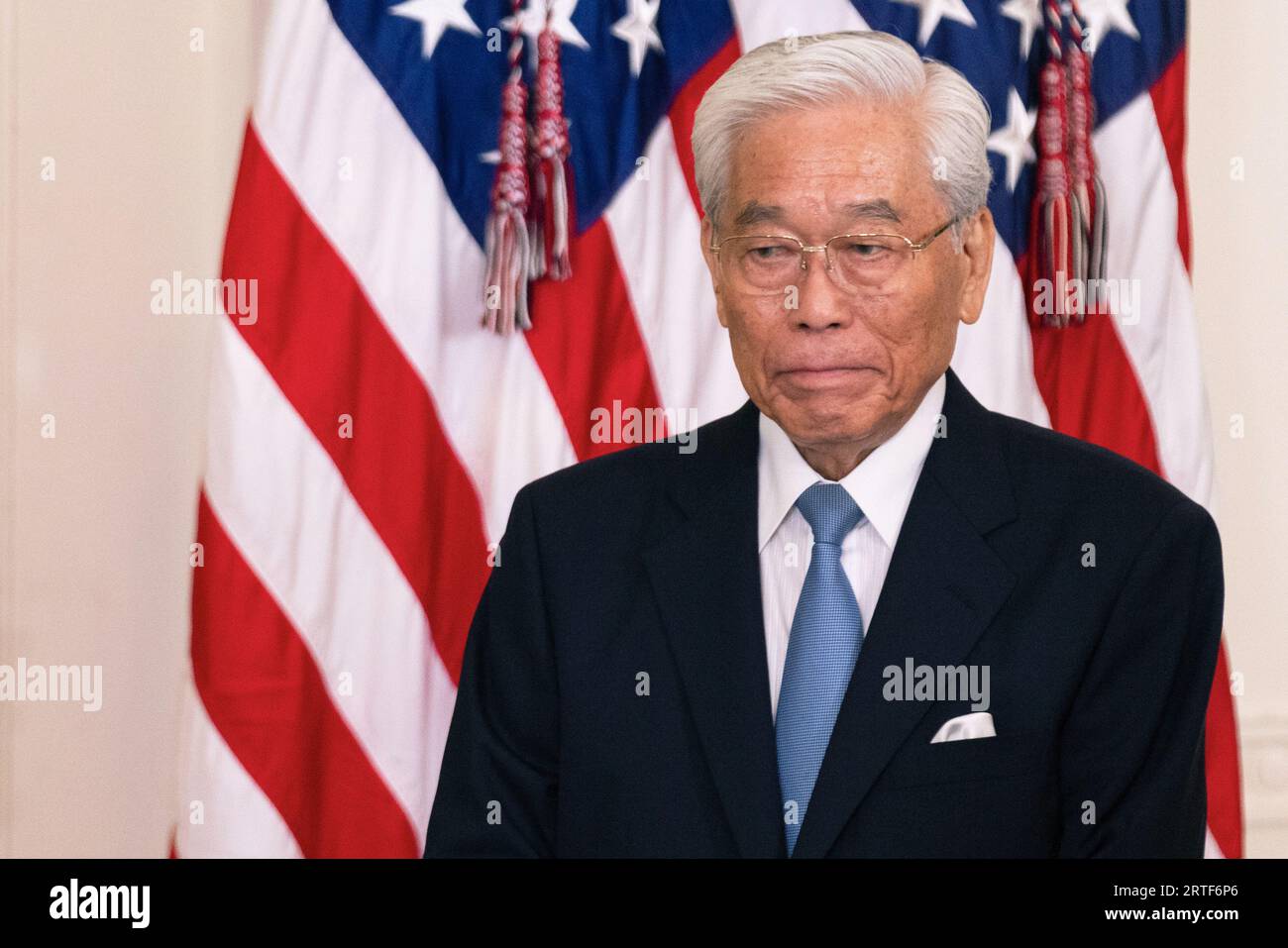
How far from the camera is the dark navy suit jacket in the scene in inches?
55.0

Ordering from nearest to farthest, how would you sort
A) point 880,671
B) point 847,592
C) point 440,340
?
point 880,671 → point 847,592 → point 440,340

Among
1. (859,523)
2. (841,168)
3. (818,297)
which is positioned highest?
(841,168)

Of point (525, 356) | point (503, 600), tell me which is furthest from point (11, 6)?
point (503, 600)

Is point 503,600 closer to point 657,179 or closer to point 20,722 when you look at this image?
point 657,179

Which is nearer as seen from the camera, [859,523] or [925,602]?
[925,602]

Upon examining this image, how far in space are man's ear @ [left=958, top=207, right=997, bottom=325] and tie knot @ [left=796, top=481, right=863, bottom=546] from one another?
260mm

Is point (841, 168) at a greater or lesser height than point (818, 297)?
greater

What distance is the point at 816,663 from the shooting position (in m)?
1.48

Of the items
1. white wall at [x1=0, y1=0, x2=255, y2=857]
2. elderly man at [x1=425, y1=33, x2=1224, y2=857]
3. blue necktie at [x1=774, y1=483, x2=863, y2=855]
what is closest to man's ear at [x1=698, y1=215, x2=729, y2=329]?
elderly man at [x1=425, y1=33, x2=1224, y2=857]

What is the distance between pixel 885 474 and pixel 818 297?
0.22 m

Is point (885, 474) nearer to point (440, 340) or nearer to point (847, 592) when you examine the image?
point (847, 592)

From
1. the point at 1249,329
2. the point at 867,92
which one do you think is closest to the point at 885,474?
the point at 867,92

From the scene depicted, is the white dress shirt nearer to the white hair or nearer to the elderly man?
the elderly man
